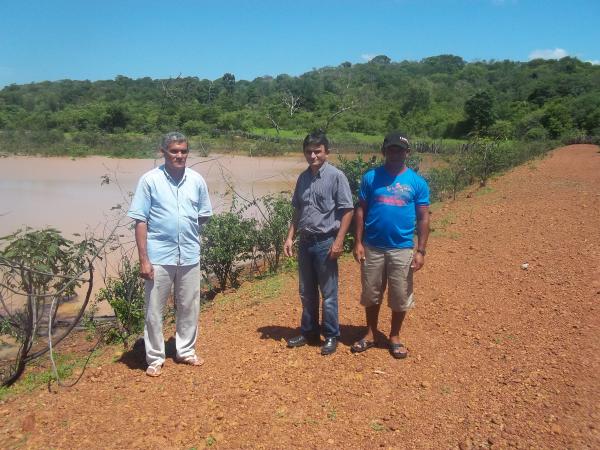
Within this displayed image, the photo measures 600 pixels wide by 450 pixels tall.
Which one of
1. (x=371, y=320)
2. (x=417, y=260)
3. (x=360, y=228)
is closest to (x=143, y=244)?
(x=360, y=228)

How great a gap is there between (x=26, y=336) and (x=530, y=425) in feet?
12.5

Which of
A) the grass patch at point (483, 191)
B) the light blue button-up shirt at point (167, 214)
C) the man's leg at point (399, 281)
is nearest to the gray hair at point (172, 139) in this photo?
the light blue button-up shirt at point (167, 214)

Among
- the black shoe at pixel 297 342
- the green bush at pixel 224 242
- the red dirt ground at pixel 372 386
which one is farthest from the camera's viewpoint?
the green bush at pixel 224 242

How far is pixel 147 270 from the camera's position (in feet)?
Result: 9.98

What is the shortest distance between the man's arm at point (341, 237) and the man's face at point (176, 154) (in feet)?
3.47

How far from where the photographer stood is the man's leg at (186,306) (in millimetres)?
3246

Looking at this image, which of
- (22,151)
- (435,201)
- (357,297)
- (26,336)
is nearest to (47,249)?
(26,336)

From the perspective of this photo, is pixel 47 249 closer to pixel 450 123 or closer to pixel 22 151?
pixel 22 151

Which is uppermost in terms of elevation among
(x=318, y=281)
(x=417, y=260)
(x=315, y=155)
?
(x=315, y=155)

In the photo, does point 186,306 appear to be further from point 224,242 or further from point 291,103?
point 291,103

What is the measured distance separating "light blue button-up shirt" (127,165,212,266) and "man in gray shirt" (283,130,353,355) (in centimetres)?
69

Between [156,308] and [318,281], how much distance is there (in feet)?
3.50

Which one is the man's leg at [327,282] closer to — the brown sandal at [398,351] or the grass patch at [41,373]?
the brown sandal at [398,351]

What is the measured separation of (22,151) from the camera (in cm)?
3212
